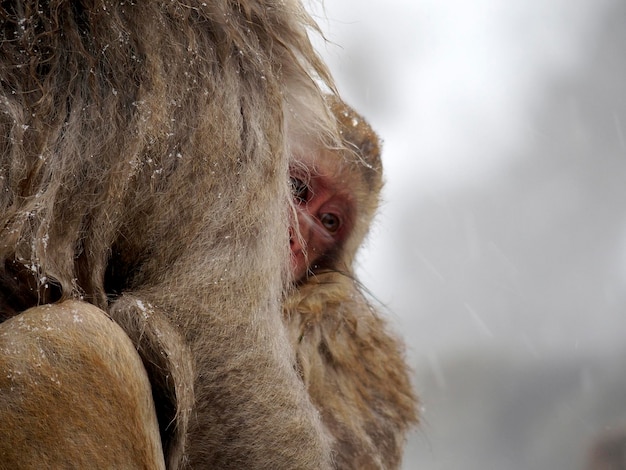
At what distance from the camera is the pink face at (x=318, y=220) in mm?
2789

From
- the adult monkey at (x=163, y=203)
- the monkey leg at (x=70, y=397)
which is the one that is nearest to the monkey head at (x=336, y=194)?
the adult monkey at (x=163, y=203)

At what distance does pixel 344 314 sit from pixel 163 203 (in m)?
1.05

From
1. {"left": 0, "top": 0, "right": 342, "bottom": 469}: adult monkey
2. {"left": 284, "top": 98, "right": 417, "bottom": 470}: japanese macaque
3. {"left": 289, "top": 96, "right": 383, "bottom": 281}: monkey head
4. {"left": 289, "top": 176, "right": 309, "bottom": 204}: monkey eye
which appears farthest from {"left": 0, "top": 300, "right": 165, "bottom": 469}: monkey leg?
{"left": 289, "top": 176, "right": 309, "bottom": 204}: monkey eye

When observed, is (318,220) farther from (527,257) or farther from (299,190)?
(527,257)

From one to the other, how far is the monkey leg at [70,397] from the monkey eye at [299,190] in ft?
3.42

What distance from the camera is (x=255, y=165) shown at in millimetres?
2236

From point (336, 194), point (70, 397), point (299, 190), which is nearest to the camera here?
point (70, 397)

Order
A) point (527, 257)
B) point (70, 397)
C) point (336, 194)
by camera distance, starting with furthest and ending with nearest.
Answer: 1. point (527, 257)
2. point (336, 194)
3. point (70, 397)

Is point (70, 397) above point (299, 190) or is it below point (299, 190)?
below

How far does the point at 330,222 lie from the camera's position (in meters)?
3.02


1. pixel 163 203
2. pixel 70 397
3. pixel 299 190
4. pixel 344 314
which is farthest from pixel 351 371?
pixel 70 397

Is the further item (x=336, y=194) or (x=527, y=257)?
(x=527, y=257)

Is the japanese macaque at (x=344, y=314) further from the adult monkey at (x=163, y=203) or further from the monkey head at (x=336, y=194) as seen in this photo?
the adult monkey at (x=163, y=203)

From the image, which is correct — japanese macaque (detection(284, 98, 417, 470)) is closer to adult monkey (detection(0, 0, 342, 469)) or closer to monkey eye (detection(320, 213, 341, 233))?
monkey eye (detection(320, 213, 341, 233))
